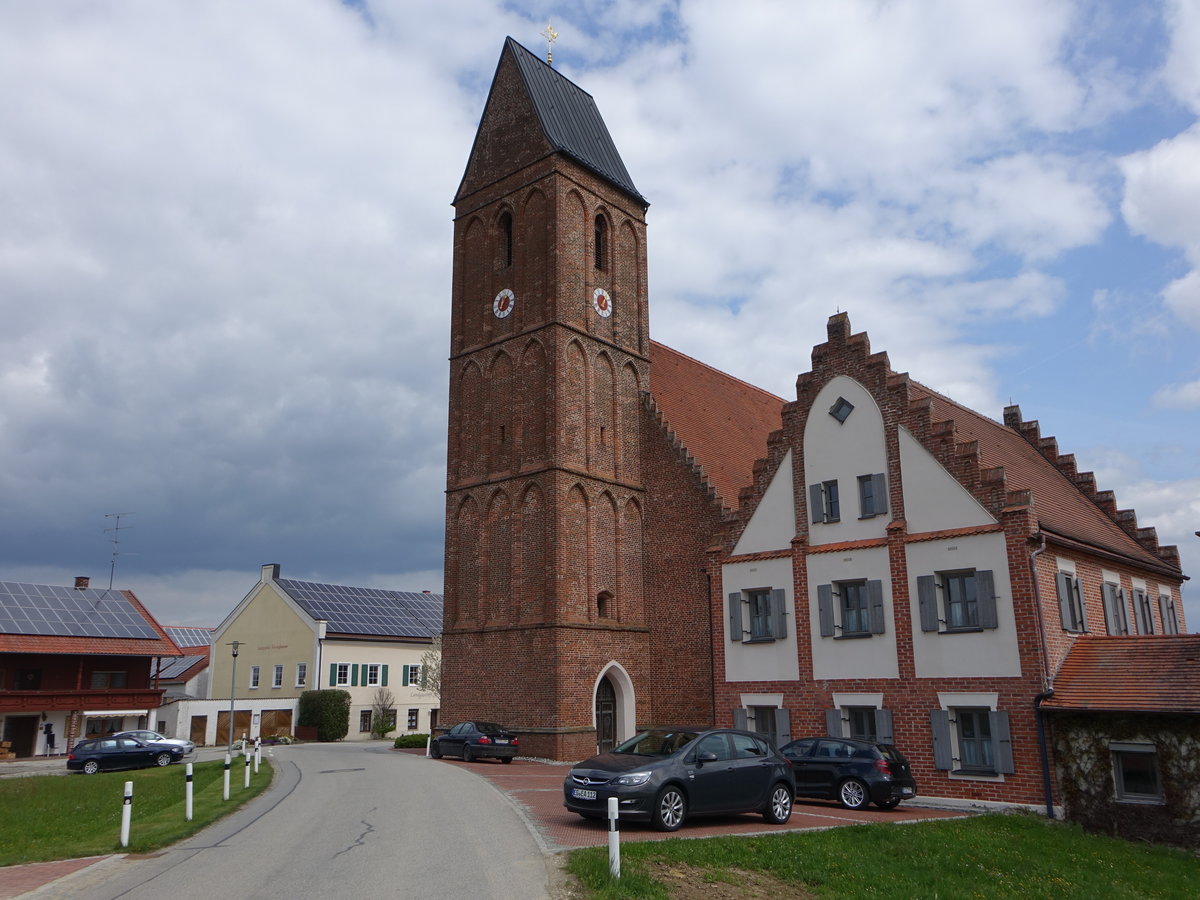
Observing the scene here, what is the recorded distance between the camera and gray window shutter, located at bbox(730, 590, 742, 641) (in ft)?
83.9

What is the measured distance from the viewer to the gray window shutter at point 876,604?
22.6m

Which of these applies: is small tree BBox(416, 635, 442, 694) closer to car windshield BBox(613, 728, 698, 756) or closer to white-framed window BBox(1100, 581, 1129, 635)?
white-framed window BBox(1100, 581, 1129, 635)

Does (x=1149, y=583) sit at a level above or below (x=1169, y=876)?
above

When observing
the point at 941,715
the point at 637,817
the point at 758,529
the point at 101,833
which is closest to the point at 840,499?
the point at 758,529

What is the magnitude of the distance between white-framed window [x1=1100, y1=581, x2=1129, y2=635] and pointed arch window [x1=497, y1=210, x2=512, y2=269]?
74.3ft

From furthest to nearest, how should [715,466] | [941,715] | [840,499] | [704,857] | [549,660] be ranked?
[715,466] → [549,660] → [840,499] → [941,715] → [704,857]

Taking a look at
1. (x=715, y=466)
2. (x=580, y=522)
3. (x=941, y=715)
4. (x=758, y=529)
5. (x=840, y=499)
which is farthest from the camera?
(x=715, y=466)

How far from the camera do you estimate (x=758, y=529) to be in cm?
2592

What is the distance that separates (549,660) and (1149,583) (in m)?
17.9

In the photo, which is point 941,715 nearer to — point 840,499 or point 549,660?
point 840,499

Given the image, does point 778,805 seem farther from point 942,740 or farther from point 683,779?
point 942,740

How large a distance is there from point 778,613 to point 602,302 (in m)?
14.8

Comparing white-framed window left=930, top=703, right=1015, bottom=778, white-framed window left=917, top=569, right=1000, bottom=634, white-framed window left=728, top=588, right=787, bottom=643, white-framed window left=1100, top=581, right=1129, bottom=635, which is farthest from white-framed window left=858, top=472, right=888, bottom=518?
white-framed window left=1100, top=581, right=1129, bottom=635

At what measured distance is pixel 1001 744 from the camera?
782 inches
